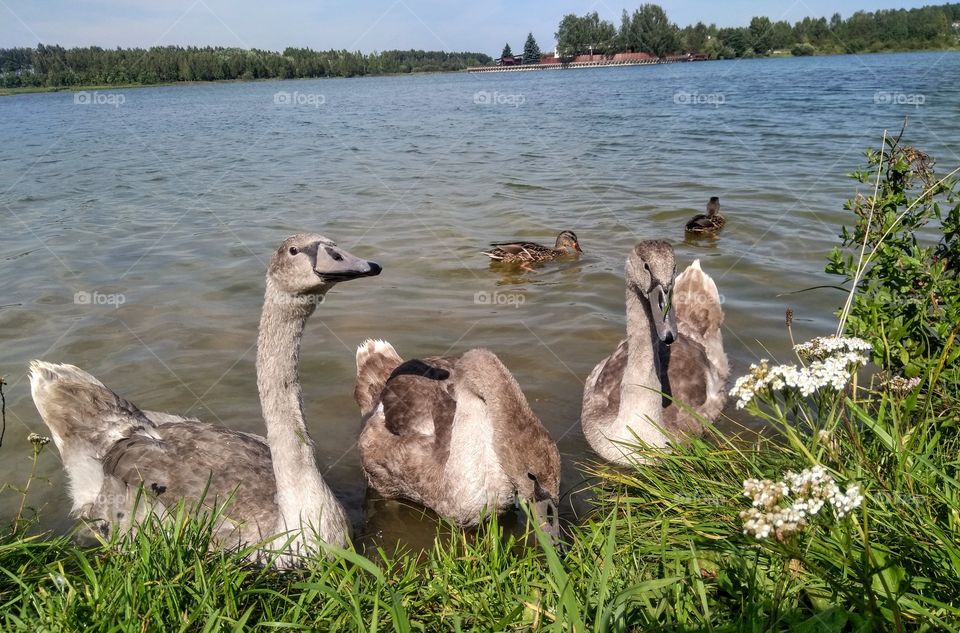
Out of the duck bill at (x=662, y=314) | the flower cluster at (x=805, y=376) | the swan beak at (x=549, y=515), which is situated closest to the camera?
the flower cluster at (x=805, y=376)

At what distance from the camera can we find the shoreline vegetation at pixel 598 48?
206 ft

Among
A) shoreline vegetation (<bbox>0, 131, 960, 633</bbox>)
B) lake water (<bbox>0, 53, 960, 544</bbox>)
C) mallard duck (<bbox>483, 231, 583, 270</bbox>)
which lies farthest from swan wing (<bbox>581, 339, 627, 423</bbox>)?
mallard duck (<bbox>483, 231, 583, 270</bbox>)

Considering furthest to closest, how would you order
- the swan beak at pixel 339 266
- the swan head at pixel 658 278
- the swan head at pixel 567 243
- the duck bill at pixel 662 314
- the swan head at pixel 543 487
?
the swan head at pixel 567 243 < the swan head at pixel 658 278 < the duck bill at pixel 662 314 < the swan head at pixel 543 487 < the swan beak at pixel 339 266

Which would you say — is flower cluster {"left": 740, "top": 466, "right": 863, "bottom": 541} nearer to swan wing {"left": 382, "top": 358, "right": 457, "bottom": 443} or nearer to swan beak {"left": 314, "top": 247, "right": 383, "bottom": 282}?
swan beak {"left": 314, "top": 247, "right": 383, "bottom": 282}

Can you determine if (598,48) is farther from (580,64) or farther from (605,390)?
(605,390)

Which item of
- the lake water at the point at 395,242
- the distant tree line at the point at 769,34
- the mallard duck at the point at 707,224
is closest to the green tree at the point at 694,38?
the distant tree line at the point at 769,34

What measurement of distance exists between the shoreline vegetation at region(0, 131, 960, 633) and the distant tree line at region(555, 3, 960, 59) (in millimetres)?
71487

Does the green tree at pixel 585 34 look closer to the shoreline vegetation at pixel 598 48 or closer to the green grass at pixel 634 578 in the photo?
the shoreline vegetation at pixel 598 48

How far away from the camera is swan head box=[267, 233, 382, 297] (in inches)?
148

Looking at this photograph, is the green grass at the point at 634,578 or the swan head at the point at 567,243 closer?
the green grass at the point at 634,578

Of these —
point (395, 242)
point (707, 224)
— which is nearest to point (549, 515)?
point (395, 242)

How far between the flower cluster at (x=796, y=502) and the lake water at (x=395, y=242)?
119 inches

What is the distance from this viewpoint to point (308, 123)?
102ft

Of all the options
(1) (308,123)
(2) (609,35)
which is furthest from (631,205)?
(2) (609,35)
